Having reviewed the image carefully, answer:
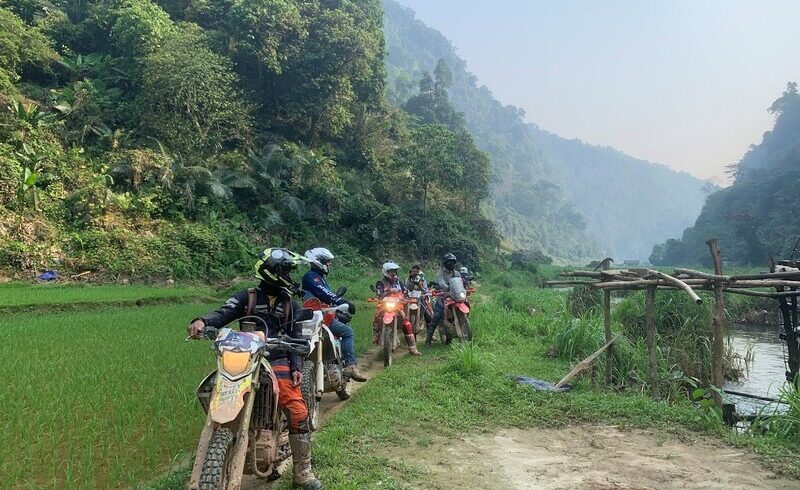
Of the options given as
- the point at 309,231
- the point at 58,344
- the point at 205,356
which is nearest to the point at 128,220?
the point at 309,231

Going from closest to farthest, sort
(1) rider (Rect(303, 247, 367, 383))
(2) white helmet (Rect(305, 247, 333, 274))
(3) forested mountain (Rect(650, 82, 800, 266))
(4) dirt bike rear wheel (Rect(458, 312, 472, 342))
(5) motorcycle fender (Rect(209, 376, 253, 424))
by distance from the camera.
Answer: (5) motorcycle fender (Rect(209, 376, 253, 424)), (1) rider (Rect(303, 247, 367, 383)), (2) white helmet (Rect(305, 247, 333, 274)), (4) dirt bike rear wheel (Rect(458, 312, 472, 342)), (3) forested mountain (Rect(650, 82, 800, 266))

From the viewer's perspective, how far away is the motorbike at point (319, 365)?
477 centimetres

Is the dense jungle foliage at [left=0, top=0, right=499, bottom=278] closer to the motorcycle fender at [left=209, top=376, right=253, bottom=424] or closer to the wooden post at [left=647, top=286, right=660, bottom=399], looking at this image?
the wooden post at [left=647, top=286, right=660, bottom=399]

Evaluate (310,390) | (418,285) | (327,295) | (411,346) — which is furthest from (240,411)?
(418,285)

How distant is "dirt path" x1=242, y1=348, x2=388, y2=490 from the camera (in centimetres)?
385

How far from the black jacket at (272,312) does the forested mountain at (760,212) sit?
128ft

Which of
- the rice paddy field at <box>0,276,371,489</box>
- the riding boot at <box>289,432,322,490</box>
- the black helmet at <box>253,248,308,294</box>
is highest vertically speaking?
the black helmet at <box>253,248,308,294</box>

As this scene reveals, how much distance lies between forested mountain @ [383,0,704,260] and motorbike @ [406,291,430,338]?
34.2 meters

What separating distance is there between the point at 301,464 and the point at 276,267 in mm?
1462

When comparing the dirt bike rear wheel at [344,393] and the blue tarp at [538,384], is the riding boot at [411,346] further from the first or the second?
the dirt bike rear wheel at [344,393]

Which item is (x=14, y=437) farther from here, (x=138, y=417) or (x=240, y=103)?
(x=240, y=103)

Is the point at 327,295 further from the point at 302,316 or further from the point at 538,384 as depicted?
the point at 538,384

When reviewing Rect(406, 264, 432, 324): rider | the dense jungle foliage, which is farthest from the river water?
the dense jungle foliage

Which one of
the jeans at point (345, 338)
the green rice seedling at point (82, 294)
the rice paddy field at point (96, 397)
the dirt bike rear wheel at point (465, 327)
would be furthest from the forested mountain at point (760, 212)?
the rice paddy field at point (96, 397)
